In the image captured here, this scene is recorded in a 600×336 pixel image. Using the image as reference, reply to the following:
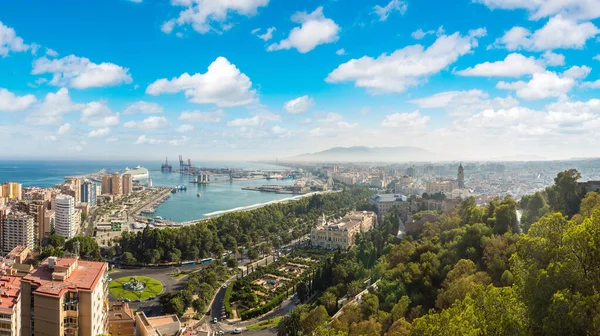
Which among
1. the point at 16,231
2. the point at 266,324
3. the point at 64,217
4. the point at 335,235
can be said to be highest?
the point at 64,217

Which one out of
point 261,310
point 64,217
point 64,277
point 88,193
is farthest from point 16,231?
point 64,277

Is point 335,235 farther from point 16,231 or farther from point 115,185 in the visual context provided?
point 115,185

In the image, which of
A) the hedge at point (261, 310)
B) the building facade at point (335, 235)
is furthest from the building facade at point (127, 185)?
the hedge at point (261, 310)

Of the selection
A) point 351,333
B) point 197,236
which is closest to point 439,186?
point 197,236

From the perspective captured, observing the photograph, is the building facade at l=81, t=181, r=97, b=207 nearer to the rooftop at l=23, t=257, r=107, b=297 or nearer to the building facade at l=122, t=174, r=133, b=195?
the building facade at l=122, t=174, r=133, b=195

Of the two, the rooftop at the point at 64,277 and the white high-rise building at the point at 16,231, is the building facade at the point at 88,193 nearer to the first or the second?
the white high-rise building at the point at 16,231

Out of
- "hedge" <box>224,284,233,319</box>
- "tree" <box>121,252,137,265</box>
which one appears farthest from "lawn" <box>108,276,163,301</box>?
"hedge" <box>224,284,233,319</box>
